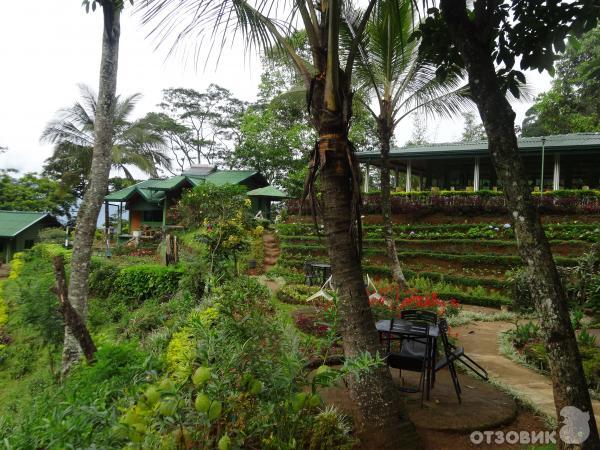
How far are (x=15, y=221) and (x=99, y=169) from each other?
25.2 metres

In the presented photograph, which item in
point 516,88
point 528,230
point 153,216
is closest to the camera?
point 528,230

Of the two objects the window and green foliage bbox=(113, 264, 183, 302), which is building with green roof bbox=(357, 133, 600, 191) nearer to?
green foliage bbox=(113, 264, 183, 302)

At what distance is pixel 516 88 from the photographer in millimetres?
3932

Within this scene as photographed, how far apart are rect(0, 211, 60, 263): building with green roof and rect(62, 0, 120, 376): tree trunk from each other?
23.3 m

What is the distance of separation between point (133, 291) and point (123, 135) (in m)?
11.8

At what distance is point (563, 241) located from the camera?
13.0m

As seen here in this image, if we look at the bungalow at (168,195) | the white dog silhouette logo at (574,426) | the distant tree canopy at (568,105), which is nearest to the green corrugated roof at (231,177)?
the bungalow at (168,195)

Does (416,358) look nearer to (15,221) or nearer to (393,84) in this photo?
(393,84)

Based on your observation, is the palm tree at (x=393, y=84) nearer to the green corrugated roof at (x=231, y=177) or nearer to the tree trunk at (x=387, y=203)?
the tree trunk at (x=387, y=203)

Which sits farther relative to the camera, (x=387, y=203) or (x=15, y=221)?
(x=15, y=221)

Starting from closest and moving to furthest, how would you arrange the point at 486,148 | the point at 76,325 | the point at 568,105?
the point at 76,325 < the point at 486,148 < the point at 568,105

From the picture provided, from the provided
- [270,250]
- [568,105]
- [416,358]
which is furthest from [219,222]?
[568,105]

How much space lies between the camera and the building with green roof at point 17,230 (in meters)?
26.5

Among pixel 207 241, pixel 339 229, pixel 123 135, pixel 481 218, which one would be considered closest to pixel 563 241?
pixel 481 218
